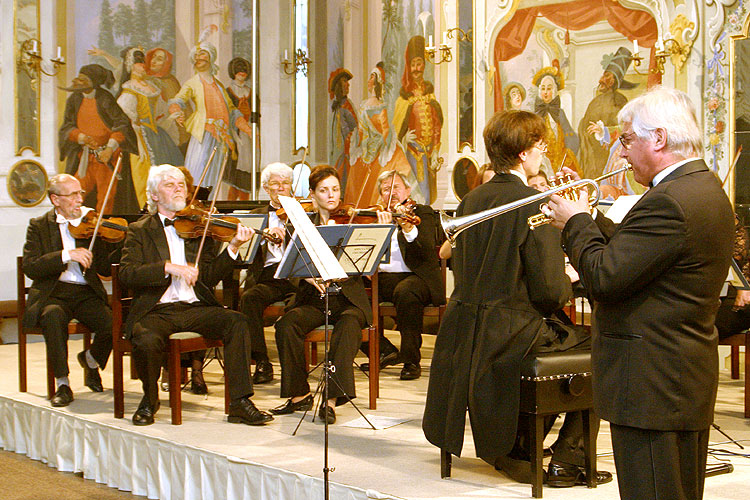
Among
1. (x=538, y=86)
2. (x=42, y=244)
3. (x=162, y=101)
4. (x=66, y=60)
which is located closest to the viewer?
(x=42, y=244)

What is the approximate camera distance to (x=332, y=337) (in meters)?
5.09

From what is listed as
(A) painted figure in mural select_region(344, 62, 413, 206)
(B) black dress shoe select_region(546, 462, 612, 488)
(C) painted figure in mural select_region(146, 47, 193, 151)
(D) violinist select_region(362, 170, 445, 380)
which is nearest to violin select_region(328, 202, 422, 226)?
(D) violinist select_region(362, 170, 445, 380)

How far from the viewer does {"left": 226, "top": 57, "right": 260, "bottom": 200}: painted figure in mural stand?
1074cm

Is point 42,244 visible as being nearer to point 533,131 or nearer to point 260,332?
point 260,332

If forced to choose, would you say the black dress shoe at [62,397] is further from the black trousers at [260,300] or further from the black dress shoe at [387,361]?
the black dress shoe at [387,361]

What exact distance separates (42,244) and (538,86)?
4.66 metres

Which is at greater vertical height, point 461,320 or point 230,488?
point 461,320

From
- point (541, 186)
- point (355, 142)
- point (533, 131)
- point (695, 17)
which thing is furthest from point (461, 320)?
point (355, 142)

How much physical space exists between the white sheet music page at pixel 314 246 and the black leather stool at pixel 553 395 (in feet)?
2.91

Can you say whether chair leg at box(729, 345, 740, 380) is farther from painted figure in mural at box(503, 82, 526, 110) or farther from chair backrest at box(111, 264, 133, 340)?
chair backrest at box(111, 264, 133, 340)

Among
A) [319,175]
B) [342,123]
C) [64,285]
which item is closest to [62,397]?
[64,285]

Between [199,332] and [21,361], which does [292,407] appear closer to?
[199,332]

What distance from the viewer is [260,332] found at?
6.12 meters

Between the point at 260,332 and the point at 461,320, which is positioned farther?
the point at 260,332
